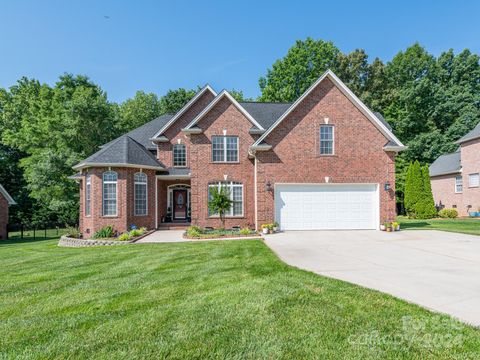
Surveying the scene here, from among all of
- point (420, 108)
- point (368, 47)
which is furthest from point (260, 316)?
point (368, 47)

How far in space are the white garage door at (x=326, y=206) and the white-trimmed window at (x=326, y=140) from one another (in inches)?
76.2

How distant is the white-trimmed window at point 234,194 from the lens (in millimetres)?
17078

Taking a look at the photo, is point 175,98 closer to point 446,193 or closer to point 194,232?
point 194,232

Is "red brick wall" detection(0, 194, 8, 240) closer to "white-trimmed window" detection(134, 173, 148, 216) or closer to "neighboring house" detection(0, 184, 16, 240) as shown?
"neighboring house" detection(0, 184, 16, 240)

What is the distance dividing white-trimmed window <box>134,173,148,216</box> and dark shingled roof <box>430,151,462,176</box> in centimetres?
2751

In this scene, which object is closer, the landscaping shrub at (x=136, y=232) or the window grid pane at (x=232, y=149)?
the landscaping shrub at (x=136, y=232)

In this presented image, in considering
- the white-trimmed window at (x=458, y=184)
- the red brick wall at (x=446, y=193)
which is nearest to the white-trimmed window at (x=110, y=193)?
the red brick wall at (x=446, y=193)

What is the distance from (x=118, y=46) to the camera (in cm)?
1475

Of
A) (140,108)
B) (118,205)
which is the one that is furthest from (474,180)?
(140,108)

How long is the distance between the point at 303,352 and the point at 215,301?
1954 millimetres

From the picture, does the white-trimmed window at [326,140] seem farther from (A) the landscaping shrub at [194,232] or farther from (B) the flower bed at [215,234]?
(A) the landscaping shrub at [194,232]

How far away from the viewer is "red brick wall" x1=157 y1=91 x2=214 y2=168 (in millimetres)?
19609

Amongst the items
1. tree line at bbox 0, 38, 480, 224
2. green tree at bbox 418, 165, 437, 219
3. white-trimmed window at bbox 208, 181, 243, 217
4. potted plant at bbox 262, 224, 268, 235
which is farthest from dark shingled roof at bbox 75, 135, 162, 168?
green tree at bbox 418, 165, 437, 219

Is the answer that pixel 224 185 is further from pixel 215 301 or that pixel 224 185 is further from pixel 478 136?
pixel 478 136
